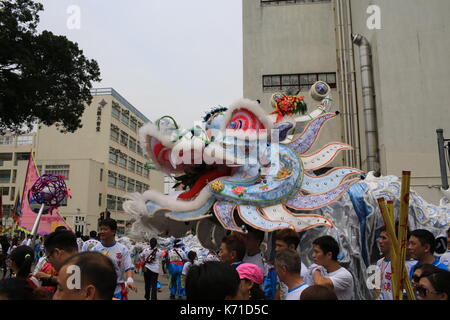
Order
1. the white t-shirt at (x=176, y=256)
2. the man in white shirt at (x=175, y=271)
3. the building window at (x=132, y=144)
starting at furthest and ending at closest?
the building window at (x=132, y=144) < the white t-shirt at (x=176, y=256) < the man in white shirt at (x=175, y=271)

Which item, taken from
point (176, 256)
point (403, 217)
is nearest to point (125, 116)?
point (176, 256)

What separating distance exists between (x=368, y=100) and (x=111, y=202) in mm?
31608

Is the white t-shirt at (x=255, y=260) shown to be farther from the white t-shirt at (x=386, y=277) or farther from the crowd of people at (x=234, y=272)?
the white t-shirt at (x=386, y=277)

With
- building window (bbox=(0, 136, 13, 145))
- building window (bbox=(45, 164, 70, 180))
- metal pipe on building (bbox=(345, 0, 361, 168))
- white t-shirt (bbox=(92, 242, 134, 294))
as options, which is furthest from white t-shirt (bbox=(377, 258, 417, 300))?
building window (bbox=(0, 136, 13, 145))

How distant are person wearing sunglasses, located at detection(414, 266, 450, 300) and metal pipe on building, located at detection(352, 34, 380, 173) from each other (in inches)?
564

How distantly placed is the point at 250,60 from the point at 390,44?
25.3 ft

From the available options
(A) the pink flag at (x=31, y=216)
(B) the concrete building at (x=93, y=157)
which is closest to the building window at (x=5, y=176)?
(B) the concrete building at (x=93, y=157)

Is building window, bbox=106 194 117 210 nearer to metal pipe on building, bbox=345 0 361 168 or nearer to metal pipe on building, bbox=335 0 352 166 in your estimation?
metal pipe on building, bbox=335 0 352 166

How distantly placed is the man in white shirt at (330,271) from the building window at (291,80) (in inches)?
714

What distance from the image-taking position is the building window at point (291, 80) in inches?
830

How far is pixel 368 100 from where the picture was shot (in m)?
16.6

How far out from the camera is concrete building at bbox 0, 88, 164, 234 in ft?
121

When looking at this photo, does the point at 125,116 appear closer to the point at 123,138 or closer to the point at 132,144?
the point at 123,138

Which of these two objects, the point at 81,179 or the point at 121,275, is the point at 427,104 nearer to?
the point at 121,275
